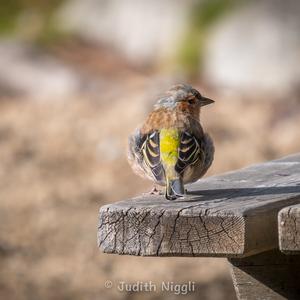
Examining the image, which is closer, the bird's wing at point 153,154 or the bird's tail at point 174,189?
the bird's tail at point 174,189

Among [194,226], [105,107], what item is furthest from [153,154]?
[105,107]

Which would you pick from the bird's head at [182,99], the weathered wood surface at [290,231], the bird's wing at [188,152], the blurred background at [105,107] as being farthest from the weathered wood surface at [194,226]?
the blurred background at [105,107]

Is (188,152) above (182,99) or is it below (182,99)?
below

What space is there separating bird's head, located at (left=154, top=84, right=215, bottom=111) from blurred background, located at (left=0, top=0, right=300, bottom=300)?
249 cm

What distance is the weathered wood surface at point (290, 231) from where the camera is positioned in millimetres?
3990

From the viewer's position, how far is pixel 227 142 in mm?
12195

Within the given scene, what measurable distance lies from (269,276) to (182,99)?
1808 millimetres

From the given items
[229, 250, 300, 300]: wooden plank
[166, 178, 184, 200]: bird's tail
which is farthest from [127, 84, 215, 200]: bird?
[229, 250, 300, 300]: wooden plank

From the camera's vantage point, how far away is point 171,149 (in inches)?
216

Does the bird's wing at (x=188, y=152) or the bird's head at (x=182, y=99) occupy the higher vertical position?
the bird's head at (x=182, y=99)

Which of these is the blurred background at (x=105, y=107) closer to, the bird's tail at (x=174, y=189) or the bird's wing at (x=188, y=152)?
the bird's wing at (x=188, y=152)

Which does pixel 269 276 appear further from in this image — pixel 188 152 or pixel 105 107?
pixel 105 107

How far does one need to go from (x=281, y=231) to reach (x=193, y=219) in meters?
0.34

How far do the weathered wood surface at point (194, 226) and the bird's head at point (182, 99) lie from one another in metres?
1.74
